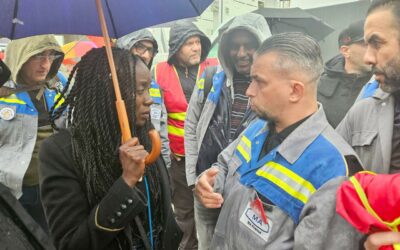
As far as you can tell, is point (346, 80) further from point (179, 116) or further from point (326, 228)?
point (326, 228)

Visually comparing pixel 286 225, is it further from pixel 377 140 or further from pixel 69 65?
pixel 69 65

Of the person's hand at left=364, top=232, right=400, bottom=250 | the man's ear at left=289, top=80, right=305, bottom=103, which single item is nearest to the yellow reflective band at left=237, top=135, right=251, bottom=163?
the man's ear at left=289, top=80, right=305, bottom=103

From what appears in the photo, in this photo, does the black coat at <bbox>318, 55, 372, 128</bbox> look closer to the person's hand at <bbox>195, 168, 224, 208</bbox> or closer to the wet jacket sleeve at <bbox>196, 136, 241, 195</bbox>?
the wet jacket sleeve at <bbox>196, 136, 241, 195</bbox>

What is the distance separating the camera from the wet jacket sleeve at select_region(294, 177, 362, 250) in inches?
53.8

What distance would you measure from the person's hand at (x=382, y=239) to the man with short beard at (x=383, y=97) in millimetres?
659

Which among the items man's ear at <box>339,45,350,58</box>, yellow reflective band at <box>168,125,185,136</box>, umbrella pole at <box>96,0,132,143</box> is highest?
umbrella pole at <box>96,0,132,143</box>

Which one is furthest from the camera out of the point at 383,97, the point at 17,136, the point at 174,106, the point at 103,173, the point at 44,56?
the point at 174,106

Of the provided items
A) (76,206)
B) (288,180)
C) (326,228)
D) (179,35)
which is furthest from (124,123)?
(179,35)

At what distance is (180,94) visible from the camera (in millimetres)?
4125

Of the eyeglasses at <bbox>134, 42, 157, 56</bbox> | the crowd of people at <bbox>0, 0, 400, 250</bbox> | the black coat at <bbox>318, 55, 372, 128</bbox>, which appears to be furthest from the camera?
the eyeglasses at <bbox>134, 42, 157, 56</bbox>

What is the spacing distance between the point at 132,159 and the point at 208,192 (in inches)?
17.3

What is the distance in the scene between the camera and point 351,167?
1537 millimetres

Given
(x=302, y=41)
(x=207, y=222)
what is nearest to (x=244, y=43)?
(x=302, y=41)

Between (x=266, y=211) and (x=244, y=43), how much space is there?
2003 mm
